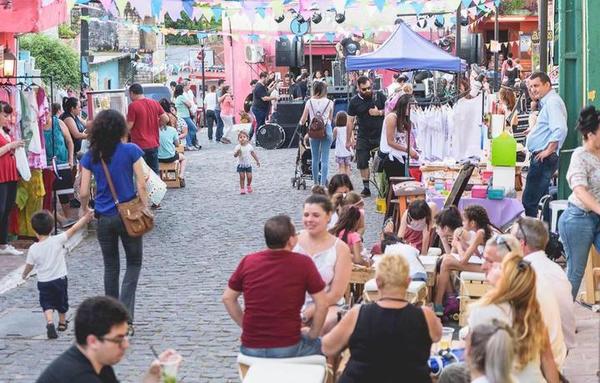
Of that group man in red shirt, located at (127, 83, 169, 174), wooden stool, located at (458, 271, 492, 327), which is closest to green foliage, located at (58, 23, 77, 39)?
man in red shirt, located at (127, 83, 169, 174)

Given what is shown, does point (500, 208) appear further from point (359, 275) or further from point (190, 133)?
point (190, 133)

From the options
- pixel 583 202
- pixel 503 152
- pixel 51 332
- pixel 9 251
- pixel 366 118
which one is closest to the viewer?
pixel 583 202

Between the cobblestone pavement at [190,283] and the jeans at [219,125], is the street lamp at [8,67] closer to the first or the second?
the cobblestone pavement at [190,283]

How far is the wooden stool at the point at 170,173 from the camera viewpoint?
62.9 ft

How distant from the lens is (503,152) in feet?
40.6

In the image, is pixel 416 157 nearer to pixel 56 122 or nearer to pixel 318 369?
pixel 56 122

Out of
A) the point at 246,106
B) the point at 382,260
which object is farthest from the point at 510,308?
the point at 246,106

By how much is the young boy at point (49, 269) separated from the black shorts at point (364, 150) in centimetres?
803

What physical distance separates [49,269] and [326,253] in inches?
119

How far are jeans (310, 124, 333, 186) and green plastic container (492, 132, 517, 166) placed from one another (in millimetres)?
5135

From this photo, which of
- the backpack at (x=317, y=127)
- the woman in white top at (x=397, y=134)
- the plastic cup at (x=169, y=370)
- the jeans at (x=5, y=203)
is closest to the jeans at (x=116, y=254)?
the jeans at (x=5, y=203)

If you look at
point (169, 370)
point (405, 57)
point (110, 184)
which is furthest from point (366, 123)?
point (169, 370)

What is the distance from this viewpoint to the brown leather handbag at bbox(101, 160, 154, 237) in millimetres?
9047

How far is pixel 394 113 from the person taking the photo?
14.8 m
